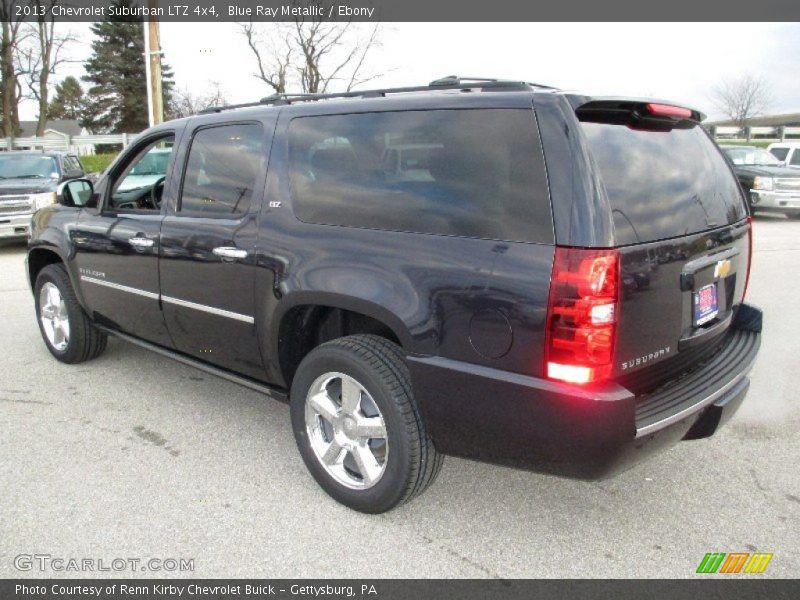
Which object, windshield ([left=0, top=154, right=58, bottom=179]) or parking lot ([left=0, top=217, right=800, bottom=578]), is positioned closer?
parking lot ([left=0, top=217, right=800, bottom=578])

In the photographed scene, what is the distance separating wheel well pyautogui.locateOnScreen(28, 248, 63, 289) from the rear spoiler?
4187mm

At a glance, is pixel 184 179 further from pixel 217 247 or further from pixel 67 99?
pixel 67 99

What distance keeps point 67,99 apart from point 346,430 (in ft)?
275

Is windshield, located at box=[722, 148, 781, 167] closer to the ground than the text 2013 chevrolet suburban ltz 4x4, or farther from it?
farther from it

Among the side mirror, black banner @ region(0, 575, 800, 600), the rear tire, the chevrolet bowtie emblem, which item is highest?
the side mirror

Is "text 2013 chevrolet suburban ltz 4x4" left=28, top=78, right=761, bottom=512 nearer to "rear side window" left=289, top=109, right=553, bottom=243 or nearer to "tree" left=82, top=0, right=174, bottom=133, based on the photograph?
"rear side window" left=289, top=109, right=553, bottom=243

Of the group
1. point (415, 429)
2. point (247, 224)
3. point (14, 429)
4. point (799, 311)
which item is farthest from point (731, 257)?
point (799, 311)

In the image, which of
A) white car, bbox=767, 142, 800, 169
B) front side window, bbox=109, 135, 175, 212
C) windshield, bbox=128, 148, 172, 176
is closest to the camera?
front side window, bbox=109, 135, 175, 212

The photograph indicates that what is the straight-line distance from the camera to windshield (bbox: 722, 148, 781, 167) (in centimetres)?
1647

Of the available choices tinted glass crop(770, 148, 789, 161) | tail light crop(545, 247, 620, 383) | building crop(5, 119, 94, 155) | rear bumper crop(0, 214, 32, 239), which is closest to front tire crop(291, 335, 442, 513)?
tail light crop(545, 247, 620, 383)

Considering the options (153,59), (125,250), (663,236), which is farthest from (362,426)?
(153,59)

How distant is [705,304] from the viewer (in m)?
2.77

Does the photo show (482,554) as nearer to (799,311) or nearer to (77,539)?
(77,539)

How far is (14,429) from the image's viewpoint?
3.84m
